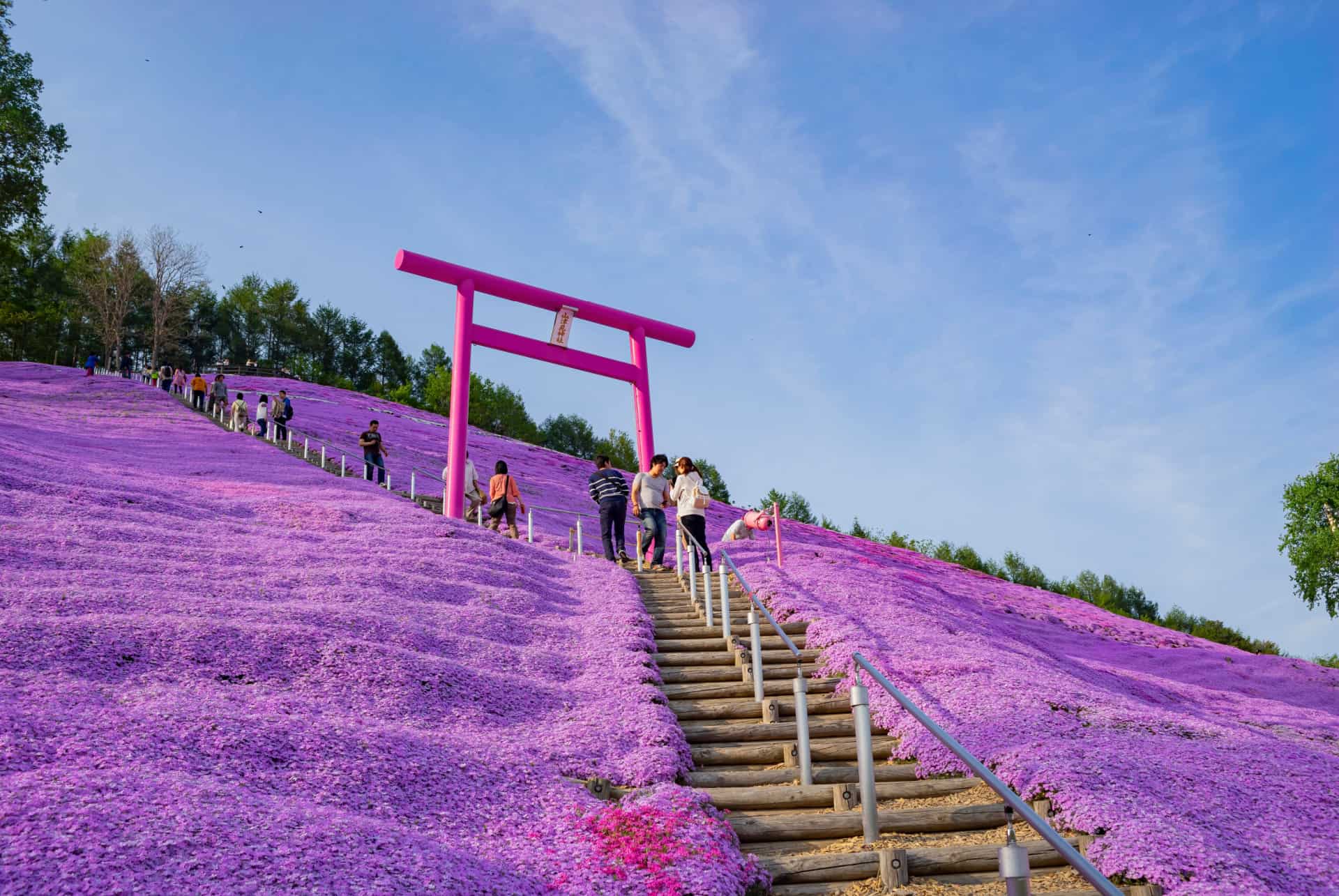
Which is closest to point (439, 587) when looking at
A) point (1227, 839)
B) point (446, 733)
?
point (446, 733)

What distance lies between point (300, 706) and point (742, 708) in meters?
4.64

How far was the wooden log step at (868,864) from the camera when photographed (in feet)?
21.7

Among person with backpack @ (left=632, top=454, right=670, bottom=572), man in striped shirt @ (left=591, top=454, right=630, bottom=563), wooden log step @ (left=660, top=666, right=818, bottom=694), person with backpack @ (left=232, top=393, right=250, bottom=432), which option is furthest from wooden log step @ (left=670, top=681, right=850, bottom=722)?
person with backpack @ (left=232, top=393, right=250, bottom=432)

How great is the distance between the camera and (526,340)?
73.0 ft

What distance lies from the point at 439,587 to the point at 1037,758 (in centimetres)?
866

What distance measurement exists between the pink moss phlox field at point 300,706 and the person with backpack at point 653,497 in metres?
1.40

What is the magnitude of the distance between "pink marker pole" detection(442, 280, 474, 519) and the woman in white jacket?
5992 mm

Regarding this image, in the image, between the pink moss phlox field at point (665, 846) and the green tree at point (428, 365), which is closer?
the pink moss phlox field at point (665, 846)

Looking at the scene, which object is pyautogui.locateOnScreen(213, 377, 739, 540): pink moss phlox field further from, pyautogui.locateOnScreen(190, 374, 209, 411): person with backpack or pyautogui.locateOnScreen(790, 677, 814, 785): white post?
pyautogui.locateOnScreen(790, 677, 814, 785): white post

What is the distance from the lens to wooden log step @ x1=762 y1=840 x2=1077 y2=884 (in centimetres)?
663

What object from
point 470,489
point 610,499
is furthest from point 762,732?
point 470,489

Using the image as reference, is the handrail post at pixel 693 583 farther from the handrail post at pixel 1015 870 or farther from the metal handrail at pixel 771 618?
the handrail post at pixel 1015 870

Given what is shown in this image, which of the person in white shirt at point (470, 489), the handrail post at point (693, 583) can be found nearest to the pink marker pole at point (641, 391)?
the person in white shirt at point (470, 489)

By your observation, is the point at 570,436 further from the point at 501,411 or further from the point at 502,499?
the point at 502,499
